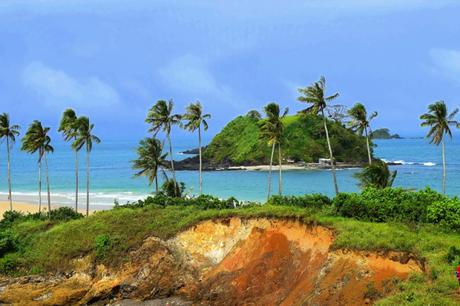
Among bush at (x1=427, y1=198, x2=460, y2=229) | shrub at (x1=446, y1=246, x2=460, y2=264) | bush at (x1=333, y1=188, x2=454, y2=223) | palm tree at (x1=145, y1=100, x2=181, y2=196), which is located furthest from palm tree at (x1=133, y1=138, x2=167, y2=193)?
shrub at (x1=446, y1=246, x2=460, y2=264)

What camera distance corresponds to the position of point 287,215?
1168 inches

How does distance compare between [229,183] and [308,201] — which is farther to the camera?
[229,183]

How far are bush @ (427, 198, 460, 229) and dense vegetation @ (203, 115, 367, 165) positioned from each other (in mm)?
89581

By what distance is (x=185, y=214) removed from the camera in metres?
35.4

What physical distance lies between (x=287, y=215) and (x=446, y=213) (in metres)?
8.82

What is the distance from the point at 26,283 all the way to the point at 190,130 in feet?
74.2

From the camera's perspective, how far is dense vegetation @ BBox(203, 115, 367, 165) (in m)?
120

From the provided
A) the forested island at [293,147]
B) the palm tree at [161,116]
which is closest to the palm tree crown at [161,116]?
the palm tree at [161,116]

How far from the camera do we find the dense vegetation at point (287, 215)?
21641mm

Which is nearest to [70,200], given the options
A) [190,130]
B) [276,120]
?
[190,130]

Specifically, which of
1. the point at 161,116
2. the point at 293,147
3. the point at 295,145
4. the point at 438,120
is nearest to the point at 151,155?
the point at 161,116

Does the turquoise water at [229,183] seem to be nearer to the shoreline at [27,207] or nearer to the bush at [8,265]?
the shoreline at [27,207]

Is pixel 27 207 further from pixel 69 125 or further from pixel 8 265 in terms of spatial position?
pixel 8 265

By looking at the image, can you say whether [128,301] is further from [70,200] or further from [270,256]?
[70,200]
